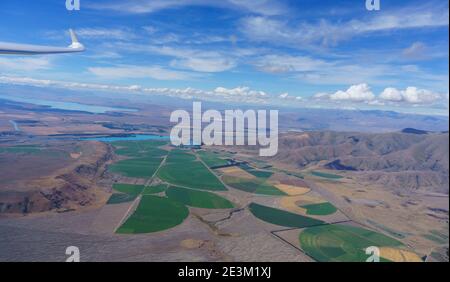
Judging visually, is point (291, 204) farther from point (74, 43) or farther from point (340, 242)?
point (74, 43)

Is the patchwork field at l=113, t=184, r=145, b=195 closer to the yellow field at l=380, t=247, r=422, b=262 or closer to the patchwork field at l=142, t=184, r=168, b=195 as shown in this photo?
the patchwork field at l=142, t=184, r=168, b=195

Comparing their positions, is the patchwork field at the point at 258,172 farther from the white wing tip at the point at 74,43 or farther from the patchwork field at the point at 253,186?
the white wing tip at the point at 74,43

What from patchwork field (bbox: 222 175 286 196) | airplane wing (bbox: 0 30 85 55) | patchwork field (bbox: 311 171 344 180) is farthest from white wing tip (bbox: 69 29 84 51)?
patchwork field (bbox: 311 171 344 180)

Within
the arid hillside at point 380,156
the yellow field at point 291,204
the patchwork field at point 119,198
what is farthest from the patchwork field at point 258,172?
the patchwork field at point 119,198

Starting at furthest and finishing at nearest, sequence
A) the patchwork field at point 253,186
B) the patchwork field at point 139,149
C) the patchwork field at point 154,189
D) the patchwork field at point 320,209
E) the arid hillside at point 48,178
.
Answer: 1. the patchwork field at point 139,149
2. the patchwork field at point 253,186
3. the patchwork field at point 154,189
4. the patchwork field at point 320,209
5. the arid hillside at point 48,178

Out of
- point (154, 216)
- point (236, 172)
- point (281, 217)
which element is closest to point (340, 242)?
point (281, 217)
